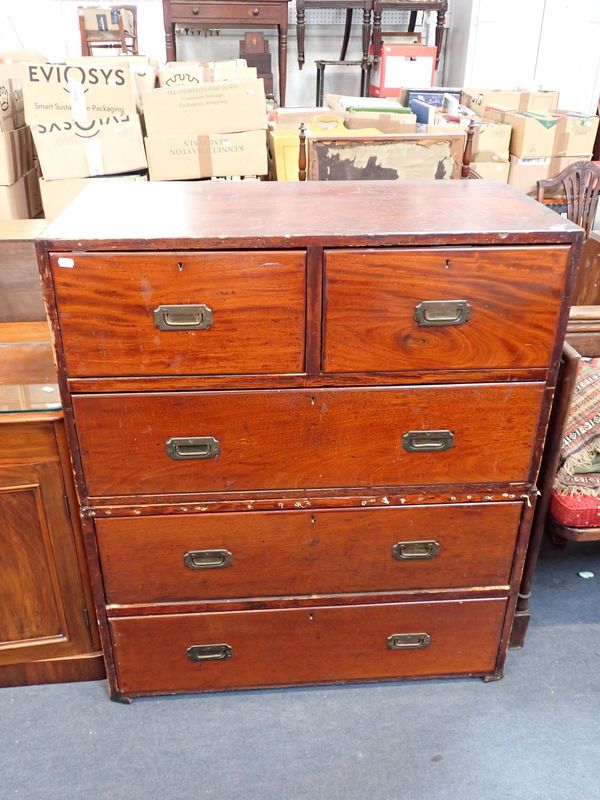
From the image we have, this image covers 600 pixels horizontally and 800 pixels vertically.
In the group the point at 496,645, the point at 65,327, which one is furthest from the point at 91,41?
the point at 496,645

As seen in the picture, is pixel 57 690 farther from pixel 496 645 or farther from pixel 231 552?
pixel 496 645

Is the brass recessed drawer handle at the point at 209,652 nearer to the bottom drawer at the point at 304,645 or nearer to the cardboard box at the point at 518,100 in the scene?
the bottom drawer at the point at 304,645

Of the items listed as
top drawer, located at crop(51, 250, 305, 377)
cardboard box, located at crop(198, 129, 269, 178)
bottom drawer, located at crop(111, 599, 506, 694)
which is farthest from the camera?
cardboard box, located at crop(198, 129, 269, 178)

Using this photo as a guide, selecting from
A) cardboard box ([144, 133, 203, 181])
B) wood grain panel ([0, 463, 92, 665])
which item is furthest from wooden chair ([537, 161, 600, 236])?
wood grain panel ([0, 463, 92, 665])

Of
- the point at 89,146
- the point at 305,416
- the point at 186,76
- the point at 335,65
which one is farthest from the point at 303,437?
the point at 335,65

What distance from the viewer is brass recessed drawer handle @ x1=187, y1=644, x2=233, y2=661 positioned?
5.30 feet

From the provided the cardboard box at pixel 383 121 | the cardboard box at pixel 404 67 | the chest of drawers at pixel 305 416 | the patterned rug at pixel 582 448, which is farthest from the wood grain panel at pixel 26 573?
the cardboard box at pixel 404 67

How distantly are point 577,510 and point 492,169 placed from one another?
2695 mm

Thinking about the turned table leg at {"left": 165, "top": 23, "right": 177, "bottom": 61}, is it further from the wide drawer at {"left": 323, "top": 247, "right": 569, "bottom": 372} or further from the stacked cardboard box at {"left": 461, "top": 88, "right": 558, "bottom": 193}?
the wide drawer at {"left": 323, "top": 247, "right": 569, "bottom": 372}

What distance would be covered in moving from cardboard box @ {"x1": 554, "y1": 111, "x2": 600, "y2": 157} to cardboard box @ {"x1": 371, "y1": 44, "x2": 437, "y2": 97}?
6.93 feet

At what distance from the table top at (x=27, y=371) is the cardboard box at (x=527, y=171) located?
3227 mm

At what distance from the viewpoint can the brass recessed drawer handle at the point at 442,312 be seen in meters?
1.27

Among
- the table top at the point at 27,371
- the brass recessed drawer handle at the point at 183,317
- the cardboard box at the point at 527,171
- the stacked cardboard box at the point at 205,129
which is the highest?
the stacked cardboard box at the point at 205,129

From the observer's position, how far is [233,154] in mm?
2590
